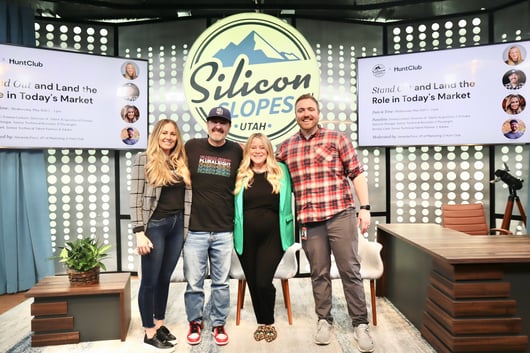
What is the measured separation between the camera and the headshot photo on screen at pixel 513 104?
3617mm

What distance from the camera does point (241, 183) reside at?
2.44 meters

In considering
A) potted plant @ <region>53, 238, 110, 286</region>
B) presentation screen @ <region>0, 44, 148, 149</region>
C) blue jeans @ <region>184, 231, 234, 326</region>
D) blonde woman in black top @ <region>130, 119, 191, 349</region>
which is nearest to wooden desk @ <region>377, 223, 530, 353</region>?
blue jeans @ <region>184, 231, 234, 326</region>

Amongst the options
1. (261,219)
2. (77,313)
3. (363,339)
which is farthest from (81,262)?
(363,339)

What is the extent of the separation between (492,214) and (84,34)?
504 cm

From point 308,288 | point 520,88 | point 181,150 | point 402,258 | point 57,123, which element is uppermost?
point 520,88

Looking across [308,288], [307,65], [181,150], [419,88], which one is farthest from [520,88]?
[181,150]

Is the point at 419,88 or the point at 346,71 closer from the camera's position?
the point at 419,88

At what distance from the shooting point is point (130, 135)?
396 centimetres

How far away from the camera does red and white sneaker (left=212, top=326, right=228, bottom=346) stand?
2.44 meters

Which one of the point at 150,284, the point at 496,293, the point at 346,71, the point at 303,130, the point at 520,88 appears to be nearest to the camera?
the point at 496,293

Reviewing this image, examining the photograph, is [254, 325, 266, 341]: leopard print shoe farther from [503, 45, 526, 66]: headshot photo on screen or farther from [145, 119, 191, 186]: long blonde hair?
[503, 45, 526, 66]: headshot photo on screen

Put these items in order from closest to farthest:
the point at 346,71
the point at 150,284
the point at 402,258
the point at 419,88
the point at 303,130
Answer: the point at 150,284 < the point at 303,130 < the point at 402,258 < the point at 419,88 < the point at 346,71

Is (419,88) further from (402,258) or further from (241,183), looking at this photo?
(241,183)

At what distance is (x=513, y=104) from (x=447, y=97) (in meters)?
0.62
